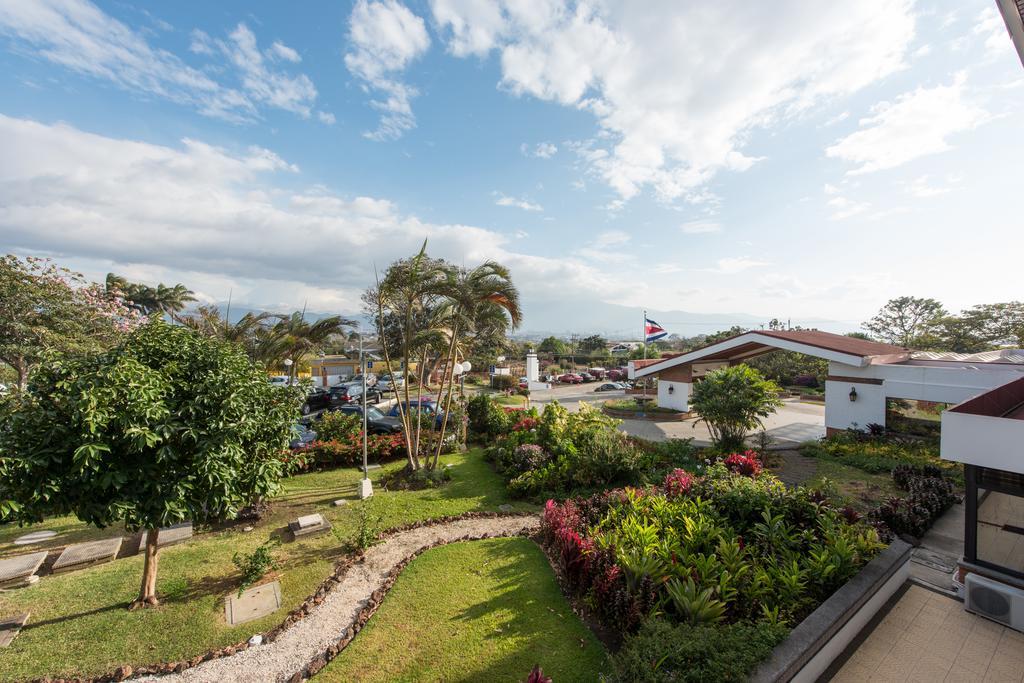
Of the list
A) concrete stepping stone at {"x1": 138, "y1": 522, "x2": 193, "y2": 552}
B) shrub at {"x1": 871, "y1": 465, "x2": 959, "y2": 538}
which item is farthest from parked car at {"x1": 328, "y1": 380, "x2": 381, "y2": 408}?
shrub at {"x1": 871, "y1": 465, "x2": 959, "y2": 538}

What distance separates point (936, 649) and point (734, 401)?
7.99 meters

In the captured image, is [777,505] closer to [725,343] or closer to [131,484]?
[131,484]

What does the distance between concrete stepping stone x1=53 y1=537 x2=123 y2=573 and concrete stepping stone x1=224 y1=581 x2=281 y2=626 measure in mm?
2984

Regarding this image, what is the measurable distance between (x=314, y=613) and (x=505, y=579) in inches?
106

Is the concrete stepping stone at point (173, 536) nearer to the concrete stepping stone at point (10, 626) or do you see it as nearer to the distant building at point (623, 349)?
the concrete stepping stone at point (10, 626)

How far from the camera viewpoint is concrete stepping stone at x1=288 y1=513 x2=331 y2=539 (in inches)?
300

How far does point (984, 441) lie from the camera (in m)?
4.63

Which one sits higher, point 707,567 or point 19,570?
point 707,567

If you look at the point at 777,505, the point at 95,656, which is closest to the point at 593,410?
the point at 777,505

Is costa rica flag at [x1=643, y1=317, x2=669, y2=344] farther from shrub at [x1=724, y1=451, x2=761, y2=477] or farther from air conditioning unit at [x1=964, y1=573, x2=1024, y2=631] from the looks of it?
air conditioning unit at [x1=964, y1=573, x2=1024, y2=631]

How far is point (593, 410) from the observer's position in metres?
12.7

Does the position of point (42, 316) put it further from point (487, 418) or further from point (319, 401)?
point (487, 418)

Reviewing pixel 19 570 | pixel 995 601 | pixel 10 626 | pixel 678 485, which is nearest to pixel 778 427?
pixel 678 485

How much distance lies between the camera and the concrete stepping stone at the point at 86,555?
6441 millimetres
